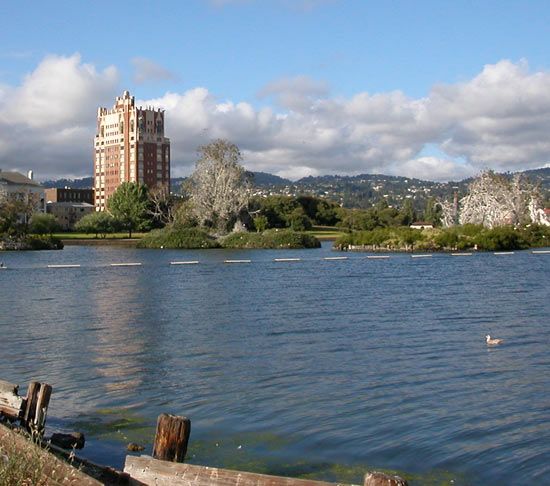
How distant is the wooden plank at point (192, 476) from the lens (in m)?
8.25

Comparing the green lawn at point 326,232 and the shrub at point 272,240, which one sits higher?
the green lawn at point 326,232

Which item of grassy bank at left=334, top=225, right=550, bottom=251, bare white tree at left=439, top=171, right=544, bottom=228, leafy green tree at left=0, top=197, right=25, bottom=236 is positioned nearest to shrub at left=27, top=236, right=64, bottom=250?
leafy green tree at left=0, top=197, right=25, bottom=236

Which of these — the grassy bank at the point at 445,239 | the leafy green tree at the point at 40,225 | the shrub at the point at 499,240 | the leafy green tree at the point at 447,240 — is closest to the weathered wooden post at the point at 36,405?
the grassy bank at the point at 445,239

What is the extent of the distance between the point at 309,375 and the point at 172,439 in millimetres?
8992

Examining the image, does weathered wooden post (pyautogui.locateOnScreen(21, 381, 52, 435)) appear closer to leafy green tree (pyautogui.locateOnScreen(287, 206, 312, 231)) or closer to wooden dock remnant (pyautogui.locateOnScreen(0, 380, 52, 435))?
wooden dock remnant (pyautogui.locateOnScreen(0, 380, 52, 435))

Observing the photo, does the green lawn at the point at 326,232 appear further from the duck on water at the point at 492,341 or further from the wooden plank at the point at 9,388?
the wooden plank at the point at 9,388

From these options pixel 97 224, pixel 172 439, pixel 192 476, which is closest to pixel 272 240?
pixel 97 224

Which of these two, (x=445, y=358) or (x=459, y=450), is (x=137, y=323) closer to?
(x=445, y=358)

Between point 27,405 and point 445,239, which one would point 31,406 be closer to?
point 27,405

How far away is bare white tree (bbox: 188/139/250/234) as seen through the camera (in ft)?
364

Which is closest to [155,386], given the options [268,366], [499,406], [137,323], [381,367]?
[268,366]

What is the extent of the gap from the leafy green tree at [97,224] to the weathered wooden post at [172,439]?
130 meters

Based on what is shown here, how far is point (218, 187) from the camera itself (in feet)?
366

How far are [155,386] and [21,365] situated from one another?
4512 mm
